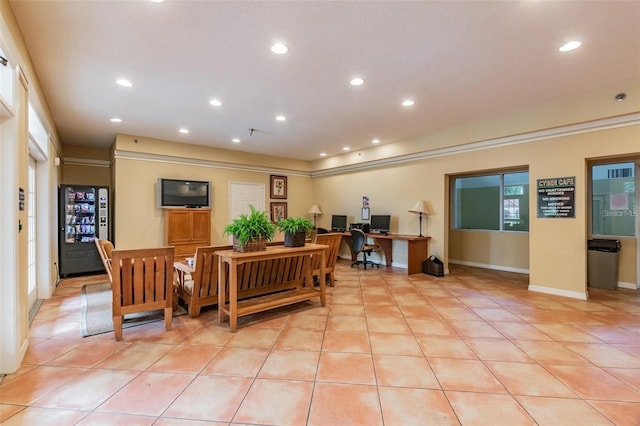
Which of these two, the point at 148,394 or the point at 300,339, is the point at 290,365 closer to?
the point at 300,339

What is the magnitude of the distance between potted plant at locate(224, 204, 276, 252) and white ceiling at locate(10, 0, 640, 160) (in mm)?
A: 1674

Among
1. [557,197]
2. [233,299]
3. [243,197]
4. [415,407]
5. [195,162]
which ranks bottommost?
[415,407]

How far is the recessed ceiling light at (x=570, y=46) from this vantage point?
9.05 feet

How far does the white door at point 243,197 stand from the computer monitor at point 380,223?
3.02 m

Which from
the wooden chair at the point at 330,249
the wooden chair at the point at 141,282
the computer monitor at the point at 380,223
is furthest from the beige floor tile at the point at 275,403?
the computer monitor at the point at 380,223

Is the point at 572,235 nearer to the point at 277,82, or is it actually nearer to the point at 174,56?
the point at 277,82

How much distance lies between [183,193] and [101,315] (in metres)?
3.41

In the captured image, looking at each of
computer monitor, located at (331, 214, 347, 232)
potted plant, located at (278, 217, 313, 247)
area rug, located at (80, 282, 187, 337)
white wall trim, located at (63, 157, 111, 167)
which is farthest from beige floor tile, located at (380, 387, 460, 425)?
white wall trim, located at (63, 157, 111, 167)

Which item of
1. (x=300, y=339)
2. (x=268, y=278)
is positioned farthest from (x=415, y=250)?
(x=300, y=339)

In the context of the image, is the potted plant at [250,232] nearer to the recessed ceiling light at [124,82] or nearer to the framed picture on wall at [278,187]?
the recessed ceiling light at [124,82]

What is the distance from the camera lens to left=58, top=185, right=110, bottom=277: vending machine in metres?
5.70

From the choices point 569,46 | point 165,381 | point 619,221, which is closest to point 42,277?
point 165,381

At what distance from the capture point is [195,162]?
6.97 metres

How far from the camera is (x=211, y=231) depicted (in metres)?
7.14
